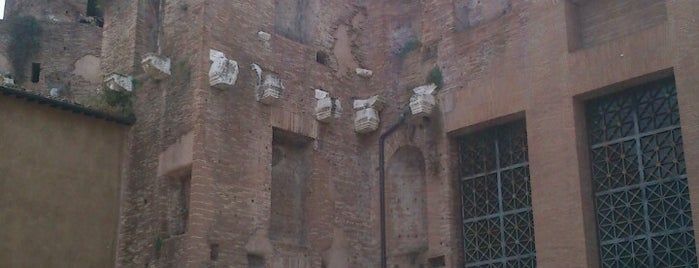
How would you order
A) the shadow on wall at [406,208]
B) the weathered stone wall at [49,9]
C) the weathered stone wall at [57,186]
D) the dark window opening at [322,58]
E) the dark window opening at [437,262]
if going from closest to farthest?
the weathered stone wall at [57,186] < the dark window opening at [437,262] < the shadow on wall at [406,208] < the dark window opening at [322,58] < the weathered stone wall at [49,9]

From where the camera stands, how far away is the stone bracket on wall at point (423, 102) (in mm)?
14055

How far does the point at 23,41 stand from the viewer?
23.8 meters

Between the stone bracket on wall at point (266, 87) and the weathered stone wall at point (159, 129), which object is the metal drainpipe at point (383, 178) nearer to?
the stone bracket on wall at point (266, 87)

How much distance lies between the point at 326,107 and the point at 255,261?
2809 millimetres

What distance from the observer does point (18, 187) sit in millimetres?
12336

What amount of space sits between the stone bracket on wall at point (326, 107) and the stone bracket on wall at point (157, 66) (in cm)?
241

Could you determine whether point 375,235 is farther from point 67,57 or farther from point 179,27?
point 67,57

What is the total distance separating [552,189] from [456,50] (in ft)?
9.95

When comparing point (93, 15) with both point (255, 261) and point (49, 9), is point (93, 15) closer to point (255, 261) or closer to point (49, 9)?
point (49, 9)

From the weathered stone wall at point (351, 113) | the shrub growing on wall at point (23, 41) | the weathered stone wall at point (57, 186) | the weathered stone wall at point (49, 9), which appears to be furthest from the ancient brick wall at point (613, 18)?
the weathered stone wall at point (49, 9)

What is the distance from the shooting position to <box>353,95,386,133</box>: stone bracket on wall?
48.4ft

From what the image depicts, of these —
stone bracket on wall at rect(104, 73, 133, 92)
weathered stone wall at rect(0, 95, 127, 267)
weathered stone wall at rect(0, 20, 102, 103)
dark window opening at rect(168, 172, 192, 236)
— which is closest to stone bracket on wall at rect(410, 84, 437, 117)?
dark window opening at rect(168, 172, 192, 236)

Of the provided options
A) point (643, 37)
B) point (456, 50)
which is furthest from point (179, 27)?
point (643, 37)

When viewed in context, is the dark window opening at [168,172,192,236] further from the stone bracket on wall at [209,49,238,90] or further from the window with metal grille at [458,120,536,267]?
the window with metal grille at [458,120,536,267]
